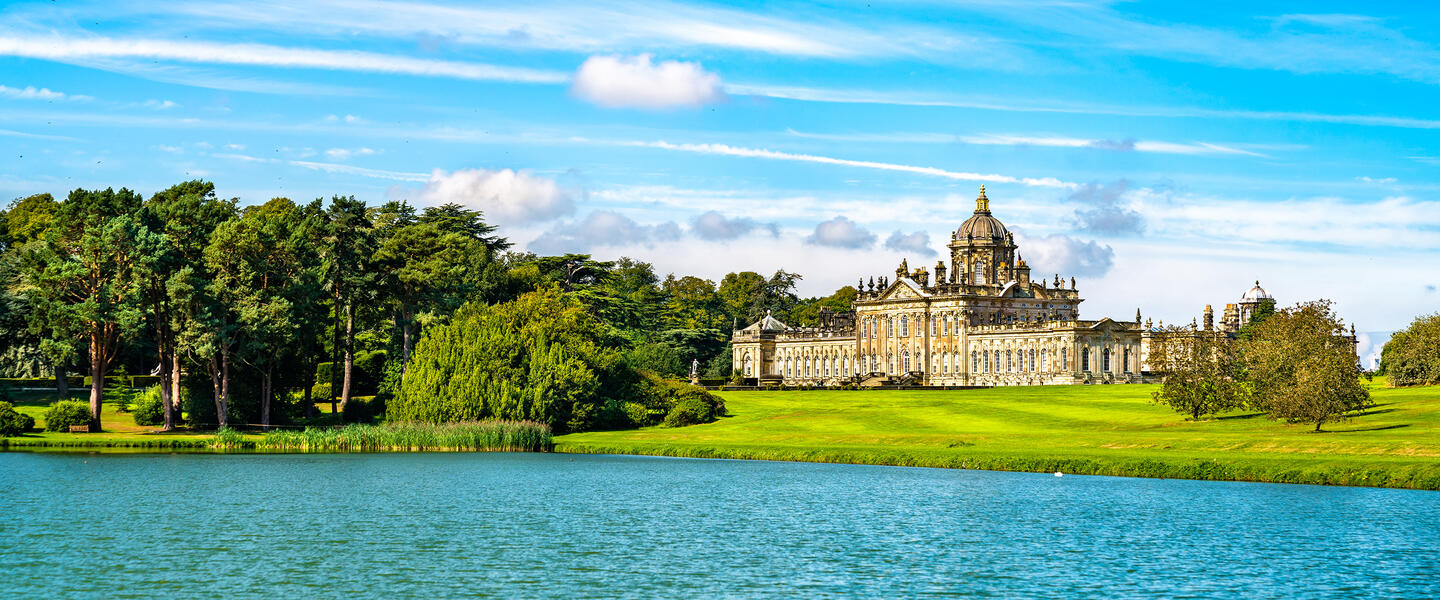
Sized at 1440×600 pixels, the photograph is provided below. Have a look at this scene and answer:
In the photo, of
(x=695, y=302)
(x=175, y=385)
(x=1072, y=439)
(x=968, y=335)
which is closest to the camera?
(x=1072, y=439)

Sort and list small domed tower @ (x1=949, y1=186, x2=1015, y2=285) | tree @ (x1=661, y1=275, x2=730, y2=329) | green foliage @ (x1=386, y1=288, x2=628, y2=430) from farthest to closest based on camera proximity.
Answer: tree @ (x1=661, y1=275, x2=730, y2=329), small domed tower @ (x1=949, y1=186, x2=1015, y2=285), green foliage @ (x1=386, y1=288, x2=628, y2=430)

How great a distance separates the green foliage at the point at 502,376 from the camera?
71062 millimetres

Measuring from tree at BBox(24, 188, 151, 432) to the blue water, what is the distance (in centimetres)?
1822

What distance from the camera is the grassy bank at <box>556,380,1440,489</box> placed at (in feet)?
158

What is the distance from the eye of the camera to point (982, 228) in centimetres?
14262

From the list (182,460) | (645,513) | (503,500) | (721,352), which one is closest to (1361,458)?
(645,513)

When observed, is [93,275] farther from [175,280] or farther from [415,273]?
[415,273]

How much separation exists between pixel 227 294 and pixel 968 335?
2988 inches

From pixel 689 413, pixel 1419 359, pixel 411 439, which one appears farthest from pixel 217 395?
pixel 1419 359

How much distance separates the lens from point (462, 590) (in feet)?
89.1

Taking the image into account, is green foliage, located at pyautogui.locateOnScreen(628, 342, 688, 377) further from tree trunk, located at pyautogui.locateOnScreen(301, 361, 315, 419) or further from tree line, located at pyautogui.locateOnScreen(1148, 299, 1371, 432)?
tree line, located at pyautogui.locateOnScreen(1148, 299, 1371, 432)

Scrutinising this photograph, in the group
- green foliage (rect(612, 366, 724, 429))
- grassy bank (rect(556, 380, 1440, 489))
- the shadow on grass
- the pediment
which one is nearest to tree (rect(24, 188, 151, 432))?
grassy bank (rect(556, 380, 1440, 489))

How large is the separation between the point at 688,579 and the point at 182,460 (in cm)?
3497

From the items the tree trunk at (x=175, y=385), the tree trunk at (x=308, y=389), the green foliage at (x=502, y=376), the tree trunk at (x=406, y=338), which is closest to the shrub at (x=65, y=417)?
the tree trunk at (x=175, y=385)
